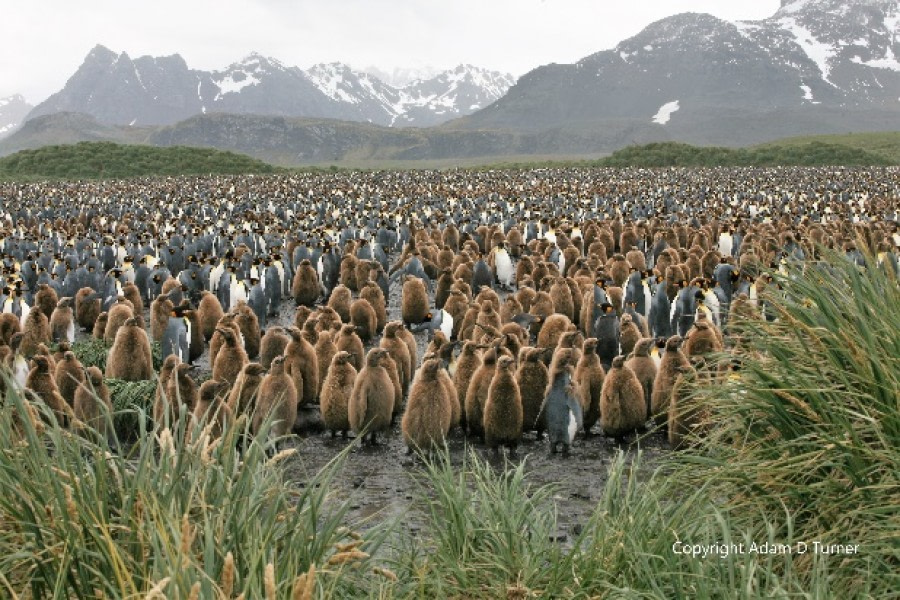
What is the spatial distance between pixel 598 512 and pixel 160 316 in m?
8.47

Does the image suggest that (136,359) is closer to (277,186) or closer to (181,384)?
(181,384)

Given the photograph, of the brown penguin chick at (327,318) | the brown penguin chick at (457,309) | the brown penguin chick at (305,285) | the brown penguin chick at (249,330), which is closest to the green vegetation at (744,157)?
the brown penguin chick at (305,285)

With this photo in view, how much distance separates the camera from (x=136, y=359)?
27.7ft

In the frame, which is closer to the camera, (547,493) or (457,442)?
(547,493)

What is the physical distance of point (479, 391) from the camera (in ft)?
24.0

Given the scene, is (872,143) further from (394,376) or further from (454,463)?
A: (454,463)

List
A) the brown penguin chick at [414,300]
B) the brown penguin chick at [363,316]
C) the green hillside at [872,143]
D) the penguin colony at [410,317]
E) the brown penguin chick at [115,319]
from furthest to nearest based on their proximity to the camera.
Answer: the green hillside at [872,143], the brown penguin chick at [414,300], the brown penguin chick at [363,316], the brown penguin chick at [115,319], the penguin colony at [410,317]

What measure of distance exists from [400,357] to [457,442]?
1.44m

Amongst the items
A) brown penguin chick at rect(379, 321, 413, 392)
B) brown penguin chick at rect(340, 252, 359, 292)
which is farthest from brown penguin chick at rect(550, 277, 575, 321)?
brown penguin chick at rect(340, 252, 359, 292)

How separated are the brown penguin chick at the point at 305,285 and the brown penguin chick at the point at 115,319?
3795 mm

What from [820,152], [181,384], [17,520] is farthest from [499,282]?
[820,152]

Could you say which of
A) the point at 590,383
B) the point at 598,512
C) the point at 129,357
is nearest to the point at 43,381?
the point at 129,357

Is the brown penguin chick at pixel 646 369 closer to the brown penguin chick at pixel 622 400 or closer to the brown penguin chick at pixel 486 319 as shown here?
the brown penguin chick at pixel 622 400

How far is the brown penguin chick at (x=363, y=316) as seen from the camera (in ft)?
36.7
